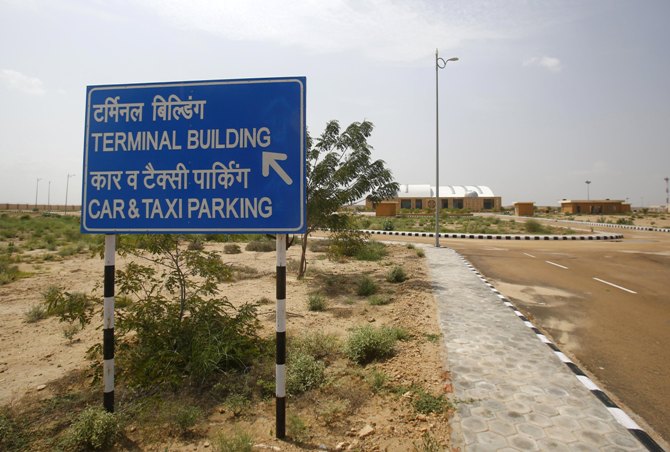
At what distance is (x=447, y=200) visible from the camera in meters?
74.9

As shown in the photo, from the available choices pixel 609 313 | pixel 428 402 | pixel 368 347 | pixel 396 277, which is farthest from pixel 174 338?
pixel 609 313

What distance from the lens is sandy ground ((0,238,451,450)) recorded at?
136 inches

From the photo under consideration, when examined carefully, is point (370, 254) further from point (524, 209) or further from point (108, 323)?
point (524, 209)

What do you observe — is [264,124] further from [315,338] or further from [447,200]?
[447,200]

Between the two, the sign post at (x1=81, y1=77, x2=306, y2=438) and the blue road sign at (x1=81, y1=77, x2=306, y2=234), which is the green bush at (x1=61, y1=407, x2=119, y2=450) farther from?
the blue road sign at (x1=81, y1=77, x2=306, y2=234)

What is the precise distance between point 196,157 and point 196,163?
0.20ft

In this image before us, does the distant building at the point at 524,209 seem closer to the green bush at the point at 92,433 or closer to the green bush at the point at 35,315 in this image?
the green bush at the point at 35,315

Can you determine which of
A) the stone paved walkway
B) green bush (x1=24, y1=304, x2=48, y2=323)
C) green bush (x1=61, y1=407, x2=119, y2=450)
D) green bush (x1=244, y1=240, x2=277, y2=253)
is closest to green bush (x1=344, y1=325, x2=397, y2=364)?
the stone paved walkway

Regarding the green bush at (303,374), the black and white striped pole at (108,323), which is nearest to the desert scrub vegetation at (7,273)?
the black and white striped pole at (108,323)

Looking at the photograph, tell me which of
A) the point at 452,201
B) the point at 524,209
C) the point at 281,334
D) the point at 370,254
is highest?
the point at 452,201

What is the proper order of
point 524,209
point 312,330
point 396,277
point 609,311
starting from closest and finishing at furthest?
point 312,330, point 609,311, point 396,277, point 524,209

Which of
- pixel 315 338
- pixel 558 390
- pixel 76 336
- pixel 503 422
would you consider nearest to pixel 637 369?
pixel 558 390

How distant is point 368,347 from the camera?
5.15m

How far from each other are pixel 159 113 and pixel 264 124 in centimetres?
106
